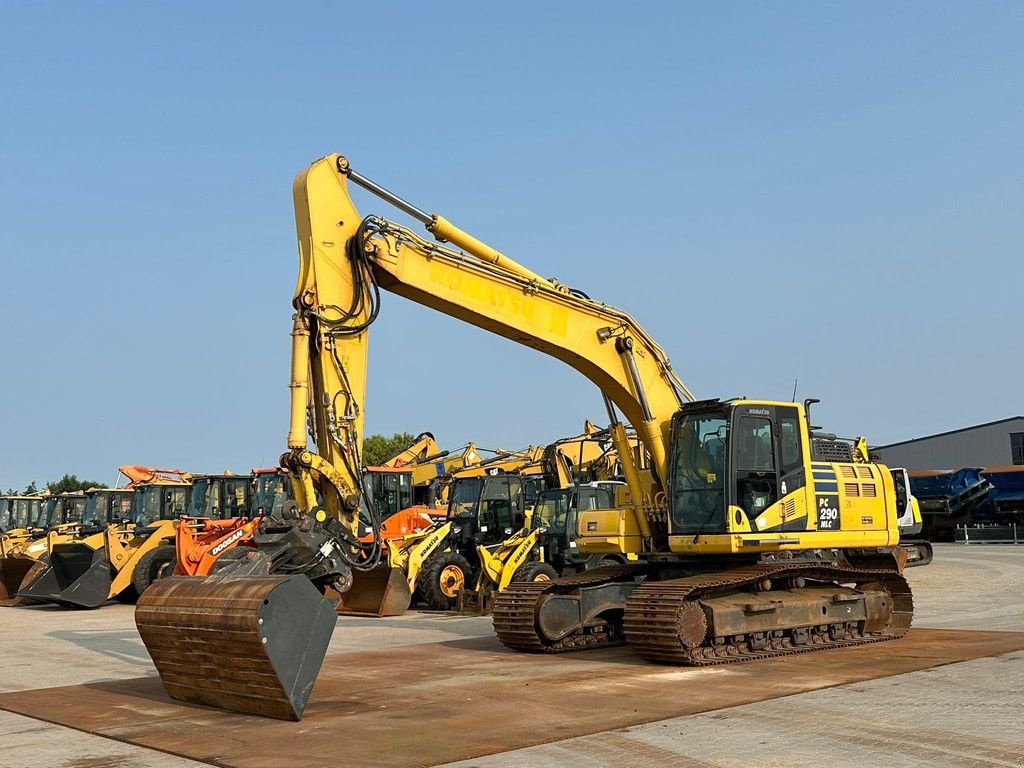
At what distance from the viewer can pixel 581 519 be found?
15.1 meters

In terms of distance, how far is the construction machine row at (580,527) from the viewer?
10.0m

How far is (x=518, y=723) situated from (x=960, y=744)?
10.7 ft

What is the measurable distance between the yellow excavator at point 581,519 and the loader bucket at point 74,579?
12098 mm

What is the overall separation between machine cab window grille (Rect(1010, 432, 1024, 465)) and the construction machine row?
41.3 metres

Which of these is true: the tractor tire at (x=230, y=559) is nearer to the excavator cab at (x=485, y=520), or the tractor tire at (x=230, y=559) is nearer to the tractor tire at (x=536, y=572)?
the tractor tire at (x=536, y=572)

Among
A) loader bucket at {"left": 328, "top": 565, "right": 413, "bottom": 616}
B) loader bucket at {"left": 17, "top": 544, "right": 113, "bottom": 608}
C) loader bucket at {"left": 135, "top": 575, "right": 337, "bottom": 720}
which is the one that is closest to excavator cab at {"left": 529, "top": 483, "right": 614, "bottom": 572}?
loader bucket at {"left": 328, "top": 565, "right": 413, "bottom": 616}

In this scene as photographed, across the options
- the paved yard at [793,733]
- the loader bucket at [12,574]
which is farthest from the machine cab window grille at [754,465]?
the loader bucket at [12,574]

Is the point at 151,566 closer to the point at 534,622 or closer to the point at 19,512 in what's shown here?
the point at 534,622

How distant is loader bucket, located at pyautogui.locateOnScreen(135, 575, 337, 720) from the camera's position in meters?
9.30

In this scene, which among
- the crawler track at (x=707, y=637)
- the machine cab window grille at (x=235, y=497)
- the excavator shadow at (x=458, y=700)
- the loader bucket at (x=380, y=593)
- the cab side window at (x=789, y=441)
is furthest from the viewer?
the machine cab window grille at (x=235, y=497)

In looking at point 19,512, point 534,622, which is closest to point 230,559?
point 534,622

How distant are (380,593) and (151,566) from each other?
6.98 metres

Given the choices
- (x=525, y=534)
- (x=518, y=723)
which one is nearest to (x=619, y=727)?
(x=518, y=723)

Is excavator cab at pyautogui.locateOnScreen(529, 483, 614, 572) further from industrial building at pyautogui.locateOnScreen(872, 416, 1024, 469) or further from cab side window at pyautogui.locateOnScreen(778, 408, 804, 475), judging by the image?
industrial building at pyautogui.locateOnScreen(872, 416, 1024, 469)
